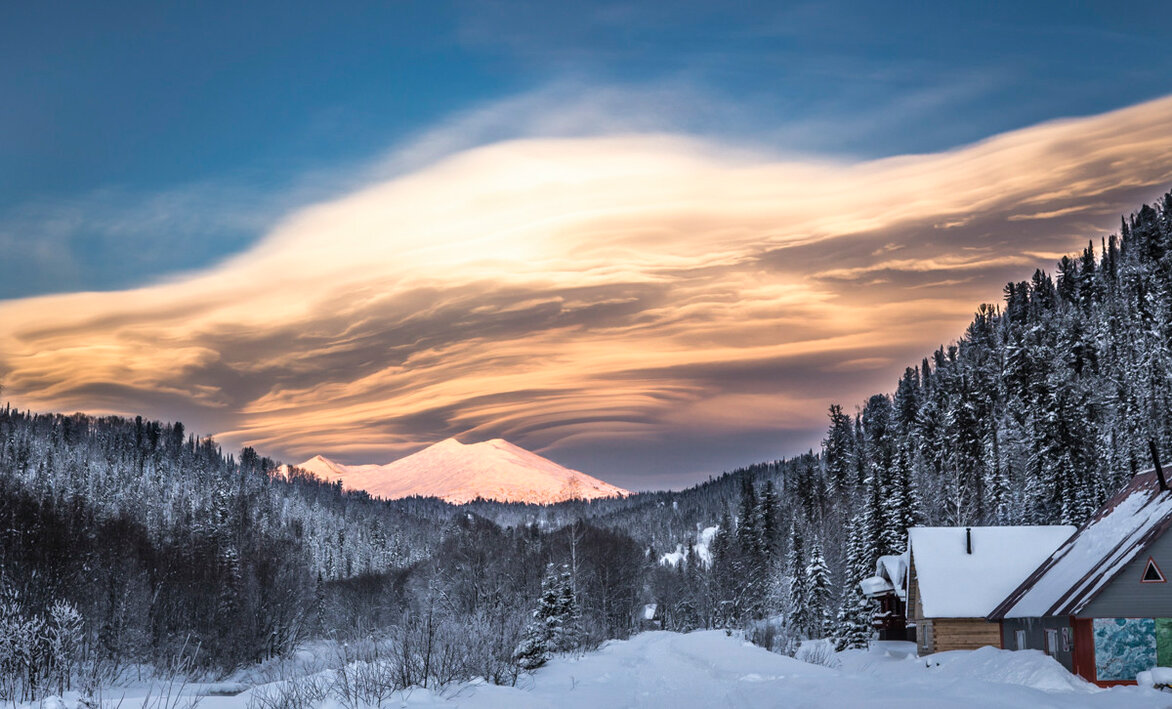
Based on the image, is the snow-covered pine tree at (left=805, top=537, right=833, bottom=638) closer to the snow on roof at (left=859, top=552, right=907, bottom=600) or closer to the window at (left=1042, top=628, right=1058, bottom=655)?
the snow on roof at (left=859, top=552, right=907, bottom=600)

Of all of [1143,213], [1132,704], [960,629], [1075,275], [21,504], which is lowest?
[960,629]

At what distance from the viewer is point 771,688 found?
26172mm

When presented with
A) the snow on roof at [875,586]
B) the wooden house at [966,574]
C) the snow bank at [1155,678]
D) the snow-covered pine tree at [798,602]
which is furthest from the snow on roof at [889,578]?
the snow bank at [1155,678]

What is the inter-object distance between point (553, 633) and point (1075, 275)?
15683cm

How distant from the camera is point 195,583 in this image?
78.7 m

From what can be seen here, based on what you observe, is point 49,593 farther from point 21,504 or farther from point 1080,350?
point 1080,350

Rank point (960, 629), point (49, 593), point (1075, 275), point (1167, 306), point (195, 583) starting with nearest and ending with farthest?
point (960, 629)
point (49, 593)
point (195, 583)
point (1167, 306)
point (1075, 275)

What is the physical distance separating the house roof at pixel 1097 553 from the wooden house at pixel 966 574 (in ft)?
18.0

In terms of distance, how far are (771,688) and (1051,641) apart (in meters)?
15.8

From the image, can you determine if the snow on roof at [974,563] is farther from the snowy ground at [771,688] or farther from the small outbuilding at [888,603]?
the small outbuilding at [888,603]

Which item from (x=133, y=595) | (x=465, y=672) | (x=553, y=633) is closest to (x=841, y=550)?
(x=553, y=633)

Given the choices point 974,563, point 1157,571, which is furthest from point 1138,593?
point 974,563

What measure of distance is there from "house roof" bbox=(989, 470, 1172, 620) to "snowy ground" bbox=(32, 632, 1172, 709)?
7.72 feet

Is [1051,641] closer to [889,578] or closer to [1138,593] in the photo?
[1138,593]
